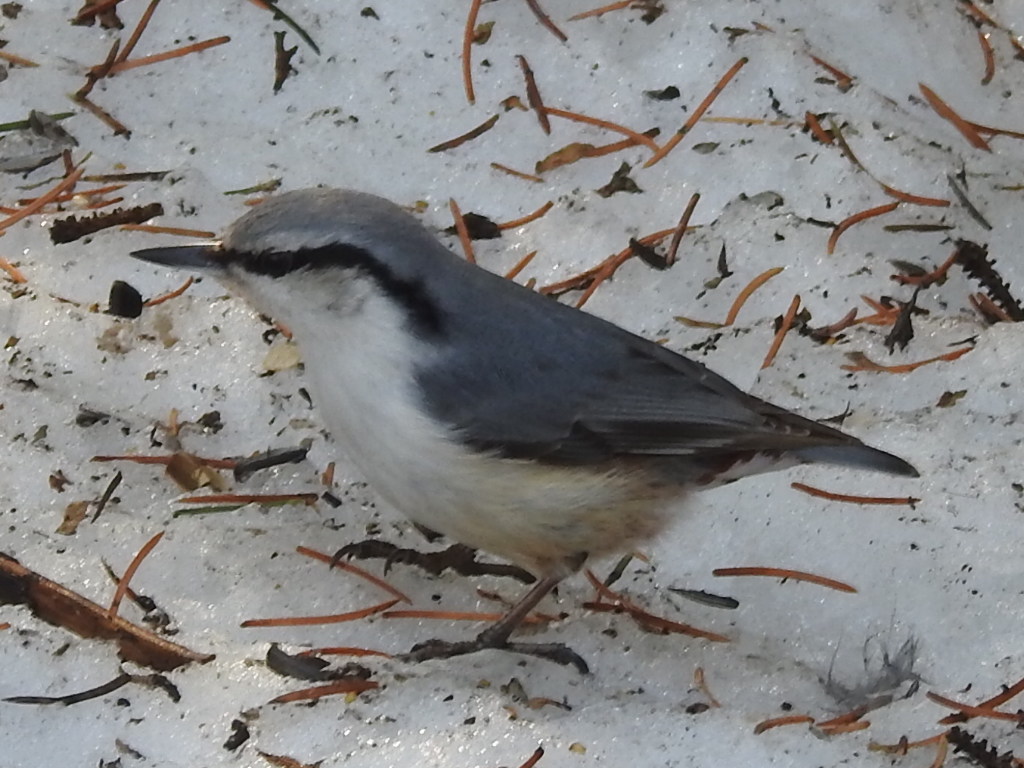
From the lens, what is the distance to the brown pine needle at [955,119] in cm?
344

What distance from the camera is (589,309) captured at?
3.20 m

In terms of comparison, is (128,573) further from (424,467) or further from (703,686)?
(703,686)

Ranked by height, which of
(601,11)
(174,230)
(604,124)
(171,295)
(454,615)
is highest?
(601,11)

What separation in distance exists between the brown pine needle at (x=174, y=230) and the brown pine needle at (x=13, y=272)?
26cm

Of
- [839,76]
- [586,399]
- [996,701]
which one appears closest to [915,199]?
[839,76]

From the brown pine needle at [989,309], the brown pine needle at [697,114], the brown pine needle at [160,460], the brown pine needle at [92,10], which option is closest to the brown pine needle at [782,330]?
the brown pine needle at [989,309]

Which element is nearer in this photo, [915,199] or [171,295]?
[171,295]

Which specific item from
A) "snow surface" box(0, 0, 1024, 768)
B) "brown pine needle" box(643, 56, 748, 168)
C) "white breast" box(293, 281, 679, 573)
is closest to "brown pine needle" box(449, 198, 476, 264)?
"snow surface" box(0, 0, 1024, 768)

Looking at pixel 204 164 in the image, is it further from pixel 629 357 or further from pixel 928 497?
pixel 928 497

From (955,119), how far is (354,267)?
183 centimetres

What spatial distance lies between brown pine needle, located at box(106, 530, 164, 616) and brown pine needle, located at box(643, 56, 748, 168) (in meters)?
1.58

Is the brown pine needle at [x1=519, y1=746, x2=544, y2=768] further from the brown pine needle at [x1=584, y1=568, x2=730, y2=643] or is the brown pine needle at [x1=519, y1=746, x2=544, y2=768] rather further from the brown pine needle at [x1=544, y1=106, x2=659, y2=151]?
the brown pine needle at [x1=544, y1=106, x2=659, y2=151]

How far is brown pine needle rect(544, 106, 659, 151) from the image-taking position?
3.44 m

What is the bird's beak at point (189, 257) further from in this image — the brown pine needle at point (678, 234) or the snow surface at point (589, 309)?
the brown pine needle at point (678, 234)
